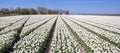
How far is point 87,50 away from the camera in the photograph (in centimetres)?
1399

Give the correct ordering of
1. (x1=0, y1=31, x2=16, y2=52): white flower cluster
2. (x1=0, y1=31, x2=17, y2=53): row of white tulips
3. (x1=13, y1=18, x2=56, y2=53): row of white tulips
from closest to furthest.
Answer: (x1=13, y1=18, x2=56, y2=53): row of white tulips → (x1=0, y1=31, x2=17, y2=53): row of white tulips → (x1=0, y1=31, x2=16, y2=52): white flower cluster

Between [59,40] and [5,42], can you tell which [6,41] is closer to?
[5,42]

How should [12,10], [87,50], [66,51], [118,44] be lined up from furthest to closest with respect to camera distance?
[12,10] < [118,44] < [87,50] < [66,51]

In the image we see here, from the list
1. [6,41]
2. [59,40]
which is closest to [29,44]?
[6,41]

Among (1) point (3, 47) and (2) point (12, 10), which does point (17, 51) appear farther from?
(2) point (12, 10)

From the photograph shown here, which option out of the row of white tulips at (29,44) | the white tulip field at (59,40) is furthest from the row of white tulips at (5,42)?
the row of white tulips at (29,44)

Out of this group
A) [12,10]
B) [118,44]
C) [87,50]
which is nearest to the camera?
Result: [87,50]

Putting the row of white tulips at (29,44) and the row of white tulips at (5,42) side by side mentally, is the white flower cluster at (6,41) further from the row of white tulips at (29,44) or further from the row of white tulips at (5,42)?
the row of white tulips at (29,44)

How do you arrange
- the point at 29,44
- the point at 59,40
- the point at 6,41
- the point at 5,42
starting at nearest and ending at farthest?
1. the point at 29,44
2. the point at 5,42
3. the point at 6,41
4. the point at 59,40

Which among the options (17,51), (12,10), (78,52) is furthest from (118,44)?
(12,10)

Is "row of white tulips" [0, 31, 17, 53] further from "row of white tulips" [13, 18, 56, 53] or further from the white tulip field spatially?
"row of white tulips" [13, 18, 56, 53]

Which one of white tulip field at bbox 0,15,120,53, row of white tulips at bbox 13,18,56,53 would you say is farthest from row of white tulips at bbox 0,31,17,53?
row of white tulips at bbox 13,18,56,53

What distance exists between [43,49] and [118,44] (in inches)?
210

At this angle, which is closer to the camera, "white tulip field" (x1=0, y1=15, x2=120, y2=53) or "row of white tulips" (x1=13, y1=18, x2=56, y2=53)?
"row of white tulips" (x1=13, y1=18, x2=56, y2=53)
